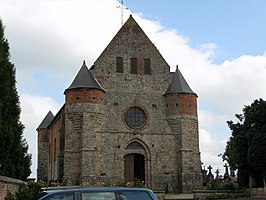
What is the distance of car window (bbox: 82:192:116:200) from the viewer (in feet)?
26.9

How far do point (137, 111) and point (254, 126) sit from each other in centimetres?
916

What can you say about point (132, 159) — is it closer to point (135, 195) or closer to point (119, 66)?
point (119, 66)

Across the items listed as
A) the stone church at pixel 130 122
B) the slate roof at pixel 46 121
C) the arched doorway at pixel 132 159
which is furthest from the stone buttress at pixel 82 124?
the slate roof at pixel 46 121

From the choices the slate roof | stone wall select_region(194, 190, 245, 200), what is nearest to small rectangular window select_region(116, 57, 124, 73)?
stone wall select_region(194, 190, 245, 200)

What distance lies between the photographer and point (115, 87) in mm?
34312

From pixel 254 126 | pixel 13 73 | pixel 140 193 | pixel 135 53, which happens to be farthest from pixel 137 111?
pixel 140 193

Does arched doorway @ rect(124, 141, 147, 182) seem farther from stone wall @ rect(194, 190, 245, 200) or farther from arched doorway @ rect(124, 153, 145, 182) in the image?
stone wall @ rect(194, 190, 245, 200)

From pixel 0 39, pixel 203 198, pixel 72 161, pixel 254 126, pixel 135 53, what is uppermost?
pixel 135 53

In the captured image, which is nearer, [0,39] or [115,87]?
[0,39]

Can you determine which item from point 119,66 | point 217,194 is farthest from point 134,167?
point 217,194

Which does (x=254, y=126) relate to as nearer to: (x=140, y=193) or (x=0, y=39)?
(x=0, y=39)

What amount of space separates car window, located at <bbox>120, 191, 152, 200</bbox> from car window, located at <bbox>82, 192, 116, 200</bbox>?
0.22 m

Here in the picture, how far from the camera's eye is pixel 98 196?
8289 millimetres

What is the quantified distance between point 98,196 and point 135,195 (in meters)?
0.80
